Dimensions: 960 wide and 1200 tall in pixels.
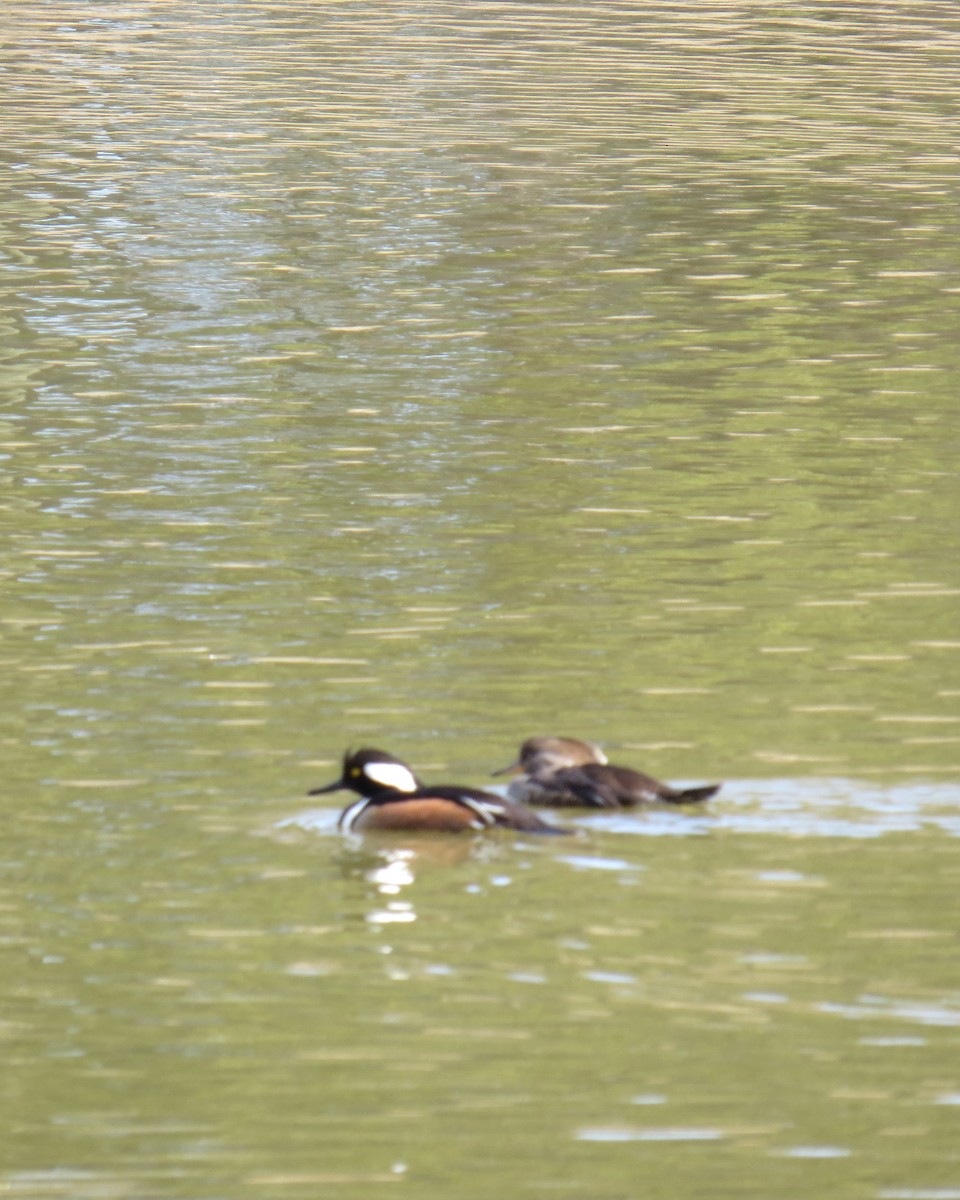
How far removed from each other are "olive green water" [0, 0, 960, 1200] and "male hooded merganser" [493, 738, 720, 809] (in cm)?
9

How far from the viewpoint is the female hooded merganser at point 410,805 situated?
9406 mm

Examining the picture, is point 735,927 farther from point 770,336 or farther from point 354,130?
point 354,130

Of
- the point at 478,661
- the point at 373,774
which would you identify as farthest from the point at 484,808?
the point at 478,661

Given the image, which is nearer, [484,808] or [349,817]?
[484,808]

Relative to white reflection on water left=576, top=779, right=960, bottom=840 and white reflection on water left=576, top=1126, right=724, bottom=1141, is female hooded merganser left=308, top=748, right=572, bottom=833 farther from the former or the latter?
white reflection on water left=576, top=1126, right=724, bottom=1141

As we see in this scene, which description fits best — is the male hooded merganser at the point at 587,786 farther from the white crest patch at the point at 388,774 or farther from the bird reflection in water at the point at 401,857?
the white crest patch at the point at 388,774

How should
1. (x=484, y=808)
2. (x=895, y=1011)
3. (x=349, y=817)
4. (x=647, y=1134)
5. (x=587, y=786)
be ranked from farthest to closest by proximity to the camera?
(x=349, y=817) < (x=587, y=786) < (x=484, y=808) < (x=895, y=1011) < (x=647, y=1134)

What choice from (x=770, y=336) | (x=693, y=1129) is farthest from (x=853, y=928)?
(x=770, y=336)

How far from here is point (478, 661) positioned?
11406mm

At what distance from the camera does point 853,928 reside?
27.7 feet

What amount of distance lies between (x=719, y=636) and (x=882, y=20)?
28.0 metres

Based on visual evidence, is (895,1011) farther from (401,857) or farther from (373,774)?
(373,774)

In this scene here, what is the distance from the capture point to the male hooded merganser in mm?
9484

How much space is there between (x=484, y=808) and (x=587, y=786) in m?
0.34
